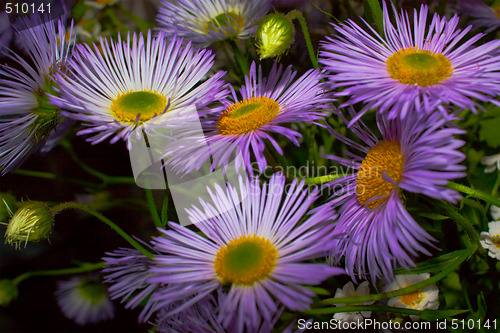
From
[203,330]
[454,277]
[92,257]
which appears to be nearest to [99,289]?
[92,257]

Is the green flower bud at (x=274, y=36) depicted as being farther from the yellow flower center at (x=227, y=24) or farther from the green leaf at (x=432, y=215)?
the green leaf at (x=432, y=215)

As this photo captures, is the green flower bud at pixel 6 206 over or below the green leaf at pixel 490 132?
below

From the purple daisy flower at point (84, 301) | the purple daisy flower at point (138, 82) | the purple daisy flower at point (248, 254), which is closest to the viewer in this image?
the purple daisy flower at point (248, 254)

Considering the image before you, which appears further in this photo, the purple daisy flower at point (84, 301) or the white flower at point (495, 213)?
the purple daisy flower at point (84, 301)

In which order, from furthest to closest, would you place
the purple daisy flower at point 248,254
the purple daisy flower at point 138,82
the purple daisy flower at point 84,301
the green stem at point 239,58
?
1. the purple daisy flower at point 84,301
2. the green stem at point 239,58
3. the purple daisy flower at point 138,82
4. the purple daisy flower at point 248,254

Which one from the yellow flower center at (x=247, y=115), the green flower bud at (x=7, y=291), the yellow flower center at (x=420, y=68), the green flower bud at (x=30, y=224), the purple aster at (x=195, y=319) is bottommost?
the purple aster at (x=195, y=319)

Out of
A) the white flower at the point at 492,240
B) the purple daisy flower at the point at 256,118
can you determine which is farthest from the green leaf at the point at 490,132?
the purple daisy flower at the point at 256,118
